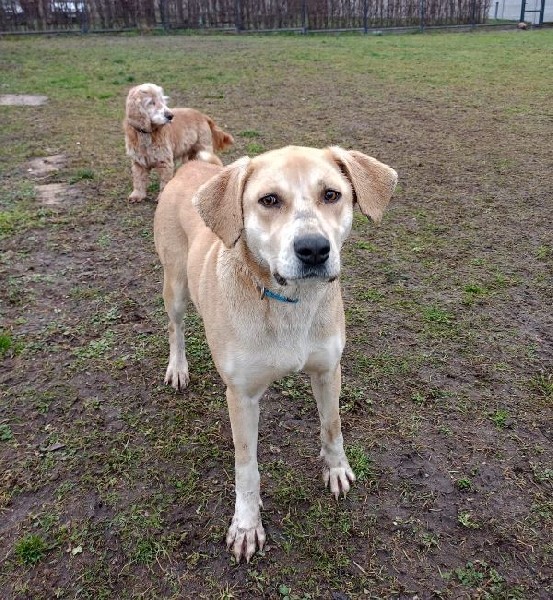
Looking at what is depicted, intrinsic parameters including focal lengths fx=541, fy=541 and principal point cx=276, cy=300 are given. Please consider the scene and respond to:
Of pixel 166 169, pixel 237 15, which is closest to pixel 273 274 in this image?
pixel 166 169

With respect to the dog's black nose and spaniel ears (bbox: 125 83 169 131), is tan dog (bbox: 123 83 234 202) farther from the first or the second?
the dog's black nose

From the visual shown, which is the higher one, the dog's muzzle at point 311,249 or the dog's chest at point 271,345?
the dog's muzzle at point 311,249

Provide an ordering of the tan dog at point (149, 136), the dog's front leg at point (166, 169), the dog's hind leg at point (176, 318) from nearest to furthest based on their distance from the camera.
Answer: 1. the dog's hind leg at point (176, 318)
2. the tan dog at point (149, 136)
3. the dog's front leg at point (166, 169)

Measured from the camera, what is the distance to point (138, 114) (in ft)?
22.1

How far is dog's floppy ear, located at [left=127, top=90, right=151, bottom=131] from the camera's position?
672 cm

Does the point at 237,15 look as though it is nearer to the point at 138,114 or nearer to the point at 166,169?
the point at 138,114

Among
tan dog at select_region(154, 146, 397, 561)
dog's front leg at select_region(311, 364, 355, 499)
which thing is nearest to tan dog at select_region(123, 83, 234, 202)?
tan dog at select_region(154, 146, 397, 561)

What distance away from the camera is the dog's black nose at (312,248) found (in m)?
2.03

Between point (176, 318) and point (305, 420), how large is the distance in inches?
41.5

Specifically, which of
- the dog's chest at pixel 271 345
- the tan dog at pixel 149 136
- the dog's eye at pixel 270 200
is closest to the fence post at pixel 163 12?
the tan dog at pixel 149 136

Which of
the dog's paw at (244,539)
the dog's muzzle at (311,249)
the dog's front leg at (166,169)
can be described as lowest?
the dog's paw at (244,539)

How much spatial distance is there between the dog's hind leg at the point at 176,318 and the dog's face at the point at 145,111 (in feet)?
12.7

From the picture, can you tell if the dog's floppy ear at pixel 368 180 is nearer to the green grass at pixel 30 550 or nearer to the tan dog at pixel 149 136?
the green grass at pixel 30 550

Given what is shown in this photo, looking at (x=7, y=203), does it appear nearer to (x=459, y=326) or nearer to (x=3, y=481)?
(x=3, y=481)
